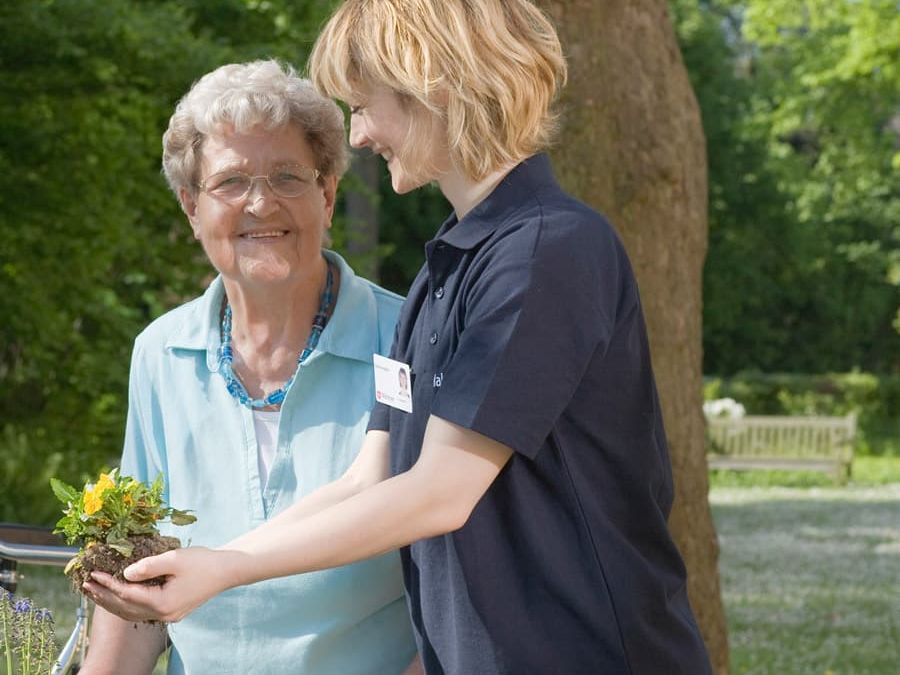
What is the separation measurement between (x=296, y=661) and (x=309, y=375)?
50 cm

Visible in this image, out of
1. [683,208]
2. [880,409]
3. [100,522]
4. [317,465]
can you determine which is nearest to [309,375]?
[317,465]

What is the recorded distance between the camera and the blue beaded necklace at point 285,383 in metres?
2.82

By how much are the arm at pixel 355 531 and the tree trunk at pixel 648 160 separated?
134 inches

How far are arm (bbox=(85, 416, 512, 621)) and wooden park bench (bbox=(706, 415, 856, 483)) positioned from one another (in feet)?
67.9

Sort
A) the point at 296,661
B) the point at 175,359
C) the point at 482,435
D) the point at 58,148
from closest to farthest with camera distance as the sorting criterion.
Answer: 1. the point at 482,435
2. the point at 296,661
3. the point at 175,359
4. the point at 58,148

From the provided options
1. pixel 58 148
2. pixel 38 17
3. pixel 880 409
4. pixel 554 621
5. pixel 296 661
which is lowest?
pixel 880 409

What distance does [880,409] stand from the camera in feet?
102

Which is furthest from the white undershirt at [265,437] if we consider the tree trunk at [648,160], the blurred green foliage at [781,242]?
the blurred green foliage at [781,242]

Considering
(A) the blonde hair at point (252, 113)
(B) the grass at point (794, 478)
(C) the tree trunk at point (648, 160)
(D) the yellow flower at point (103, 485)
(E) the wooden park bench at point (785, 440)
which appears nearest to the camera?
(D) the yellow flower at point (103, 485)

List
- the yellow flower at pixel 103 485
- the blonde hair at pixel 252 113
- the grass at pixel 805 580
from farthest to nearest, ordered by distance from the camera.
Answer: the grass at pixel 805 580 → the blonde hair at pixel 252 113 → the yellow flower at pixel 103 485

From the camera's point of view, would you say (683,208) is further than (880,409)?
No

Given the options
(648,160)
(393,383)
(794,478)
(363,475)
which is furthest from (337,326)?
(794,478)

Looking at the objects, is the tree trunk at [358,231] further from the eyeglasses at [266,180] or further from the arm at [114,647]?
the arm at [114,647]

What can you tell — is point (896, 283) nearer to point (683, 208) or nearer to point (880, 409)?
point (880, 409)
